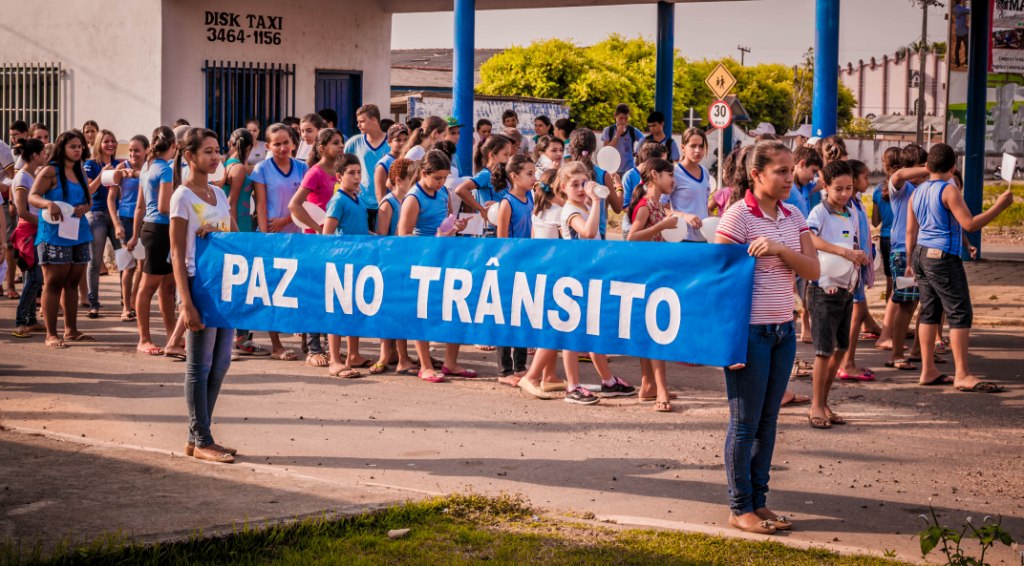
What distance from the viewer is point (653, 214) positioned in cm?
912

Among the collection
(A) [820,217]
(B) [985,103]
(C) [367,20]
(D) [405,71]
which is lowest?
(A) [820,217]

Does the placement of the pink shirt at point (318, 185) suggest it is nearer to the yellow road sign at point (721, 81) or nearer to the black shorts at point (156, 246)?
the black shorts at point (156, 246)

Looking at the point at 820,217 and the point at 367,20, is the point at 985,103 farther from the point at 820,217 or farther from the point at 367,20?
the point at 820,217

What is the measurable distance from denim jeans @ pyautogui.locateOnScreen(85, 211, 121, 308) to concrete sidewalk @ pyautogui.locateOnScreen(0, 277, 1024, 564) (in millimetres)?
2937

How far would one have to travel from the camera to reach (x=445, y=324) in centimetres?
692

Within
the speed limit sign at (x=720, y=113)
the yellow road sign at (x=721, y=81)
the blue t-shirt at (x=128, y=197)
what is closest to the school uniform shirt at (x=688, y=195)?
the blue t-shirt at (x=128, y=197)

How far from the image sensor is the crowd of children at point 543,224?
5977mm

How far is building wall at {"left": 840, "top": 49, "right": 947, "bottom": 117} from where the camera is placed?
12631 cm

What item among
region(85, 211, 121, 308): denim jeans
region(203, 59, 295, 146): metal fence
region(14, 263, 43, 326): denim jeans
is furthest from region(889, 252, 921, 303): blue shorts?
region(203, 59, 295, 146): metal fence

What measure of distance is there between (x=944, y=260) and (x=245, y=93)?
12.6 metres

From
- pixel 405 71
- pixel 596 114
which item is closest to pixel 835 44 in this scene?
pixel 596 114

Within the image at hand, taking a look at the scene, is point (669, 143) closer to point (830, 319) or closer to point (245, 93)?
point (245, 93)

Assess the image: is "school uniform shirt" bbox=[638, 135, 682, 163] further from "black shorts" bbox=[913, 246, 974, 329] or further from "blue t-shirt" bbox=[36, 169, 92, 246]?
"blue t-shirt" bbox=[36, 169, 92, 246]

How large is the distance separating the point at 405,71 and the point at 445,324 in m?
63.2
